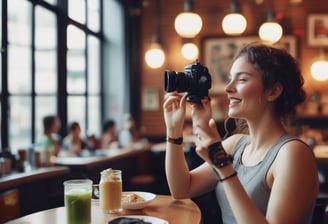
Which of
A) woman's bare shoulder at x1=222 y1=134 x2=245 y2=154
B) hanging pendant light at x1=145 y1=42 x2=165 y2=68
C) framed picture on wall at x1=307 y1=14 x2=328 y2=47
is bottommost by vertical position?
woman's bare shoulder at x1=222 y1=134 x2=245 y2=154

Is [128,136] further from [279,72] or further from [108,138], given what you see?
[279,72]

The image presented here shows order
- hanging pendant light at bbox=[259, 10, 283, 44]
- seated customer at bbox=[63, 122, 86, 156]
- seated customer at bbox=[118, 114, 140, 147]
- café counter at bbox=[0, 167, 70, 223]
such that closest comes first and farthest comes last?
café counter at bbox=[0, 167, 70, 223], seated customer at bbox=[63, 122, 86, 156], hanging pendant light at bbox=[259, 10, 283, 44], seated customer at bbox=[118, 114, 140, 147]

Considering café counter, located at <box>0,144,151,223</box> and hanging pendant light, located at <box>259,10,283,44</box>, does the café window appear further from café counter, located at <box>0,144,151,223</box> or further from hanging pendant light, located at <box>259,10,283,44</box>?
hanging pendant light, located at <box>259,10,283,44</box>

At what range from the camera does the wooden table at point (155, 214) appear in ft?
5.11

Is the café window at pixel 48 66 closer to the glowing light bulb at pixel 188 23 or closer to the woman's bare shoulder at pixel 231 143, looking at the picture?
the glowing light bulb at pixel 188 23

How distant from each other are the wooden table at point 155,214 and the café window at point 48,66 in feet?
7.82

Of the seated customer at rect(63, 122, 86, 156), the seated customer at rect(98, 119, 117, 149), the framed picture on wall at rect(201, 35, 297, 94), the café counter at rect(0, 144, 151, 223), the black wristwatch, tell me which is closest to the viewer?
the black wristwatch

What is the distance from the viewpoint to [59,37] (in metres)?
5.12

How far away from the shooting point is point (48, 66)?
489 centimetres

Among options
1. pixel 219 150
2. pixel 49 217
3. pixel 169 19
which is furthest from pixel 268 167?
pixel 169 19

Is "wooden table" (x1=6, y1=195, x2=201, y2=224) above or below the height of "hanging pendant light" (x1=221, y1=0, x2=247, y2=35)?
below

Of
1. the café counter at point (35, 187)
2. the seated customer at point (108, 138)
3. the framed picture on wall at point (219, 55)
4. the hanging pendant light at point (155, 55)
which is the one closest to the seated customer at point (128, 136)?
the seated customer at point (108, 138)

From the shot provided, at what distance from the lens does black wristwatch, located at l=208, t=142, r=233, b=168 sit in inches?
52.7

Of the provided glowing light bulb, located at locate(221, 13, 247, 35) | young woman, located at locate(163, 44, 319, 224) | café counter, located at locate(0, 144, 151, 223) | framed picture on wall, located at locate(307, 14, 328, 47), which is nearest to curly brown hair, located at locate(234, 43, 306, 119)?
young woman, located at locate(163, 44, 319, 224)
